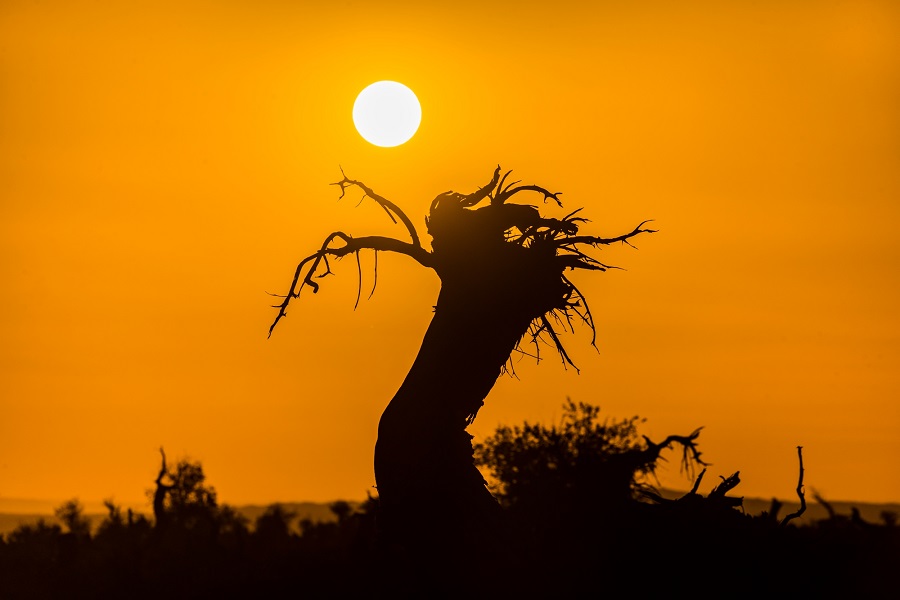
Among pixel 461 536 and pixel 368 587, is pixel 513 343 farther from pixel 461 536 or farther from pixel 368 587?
pixel 368 587

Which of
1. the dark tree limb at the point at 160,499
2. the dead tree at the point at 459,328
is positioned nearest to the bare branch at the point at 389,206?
the dead tree at the point at 459,328

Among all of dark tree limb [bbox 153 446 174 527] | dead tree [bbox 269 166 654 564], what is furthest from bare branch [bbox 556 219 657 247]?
dark tree limb [bbox 153 446 174 527]

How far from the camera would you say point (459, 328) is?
21984 mm

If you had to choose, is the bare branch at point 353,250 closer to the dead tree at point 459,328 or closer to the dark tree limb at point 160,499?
the dead tree at point 459,328

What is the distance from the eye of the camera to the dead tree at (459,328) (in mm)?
21406

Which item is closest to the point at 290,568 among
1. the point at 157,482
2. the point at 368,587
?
the point at 368,587

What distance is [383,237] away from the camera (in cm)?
2266

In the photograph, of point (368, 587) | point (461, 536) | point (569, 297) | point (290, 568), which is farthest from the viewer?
point (290, 568)

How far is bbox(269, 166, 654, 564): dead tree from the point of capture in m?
21.4

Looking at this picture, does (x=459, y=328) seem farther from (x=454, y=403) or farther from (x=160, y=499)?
(x=160, y=499)

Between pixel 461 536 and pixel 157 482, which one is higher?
pixel 157 482

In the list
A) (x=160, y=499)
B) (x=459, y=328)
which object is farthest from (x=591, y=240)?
(x=160, y=499)

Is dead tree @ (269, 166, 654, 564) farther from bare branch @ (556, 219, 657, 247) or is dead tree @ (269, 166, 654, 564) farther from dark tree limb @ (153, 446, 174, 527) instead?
dark tree limb @ (153, 446, 174, 527)

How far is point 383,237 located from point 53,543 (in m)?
63.9
